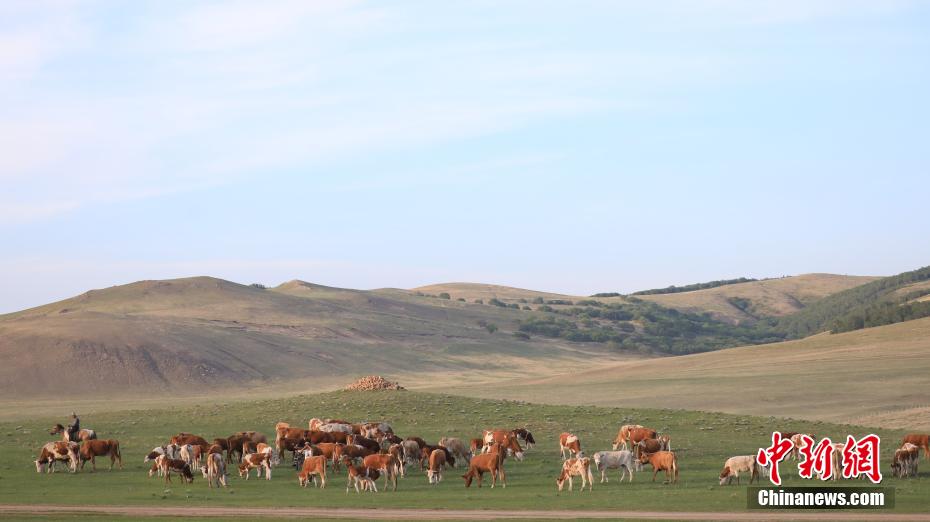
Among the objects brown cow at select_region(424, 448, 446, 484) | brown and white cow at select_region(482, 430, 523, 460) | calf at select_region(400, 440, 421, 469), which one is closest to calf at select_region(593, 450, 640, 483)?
brown and white cow at select_region(482, 430, 523, 460)

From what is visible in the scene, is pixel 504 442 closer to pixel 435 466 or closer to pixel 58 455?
pixel 435 466

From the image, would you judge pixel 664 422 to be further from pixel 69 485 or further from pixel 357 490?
pixel 69 485

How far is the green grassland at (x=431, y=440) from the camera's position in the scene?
2594 cm

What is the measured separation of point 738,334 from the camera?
174m

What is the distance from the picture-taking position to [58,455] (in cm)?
3222

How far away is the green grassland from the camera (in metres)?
25.9

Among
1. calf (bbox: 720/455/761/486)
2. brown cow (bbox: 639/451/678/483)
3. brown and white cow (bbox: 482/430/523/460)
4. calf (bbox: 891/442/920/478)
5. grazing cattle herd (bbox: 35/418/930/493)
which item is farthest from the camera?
brown and white cow (bbox: 482/430/523/460)

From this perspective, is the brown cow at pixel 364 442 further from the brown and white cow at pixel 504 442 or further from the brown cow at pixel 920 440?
the brown cow at pixel 920 440

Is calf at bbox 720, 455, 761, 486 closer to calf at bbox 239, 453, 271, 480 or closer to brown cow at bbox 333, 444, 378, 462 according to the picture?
brown cow at bbox 333, 444, 378, 462

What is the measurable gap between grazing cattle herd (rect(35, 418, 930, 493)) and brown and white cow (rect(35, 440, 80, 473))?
29 mm

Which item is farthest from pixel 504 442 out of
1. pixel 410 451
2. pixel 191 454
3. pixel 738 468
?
pixel 191 454

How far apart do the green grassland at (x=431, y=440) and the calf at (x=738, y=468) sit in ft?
1.54

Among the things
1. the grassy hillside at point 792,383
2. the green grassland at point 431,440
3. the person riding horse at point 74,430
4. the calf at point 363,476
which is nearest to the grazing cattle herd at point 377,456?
the calf at point 363,476

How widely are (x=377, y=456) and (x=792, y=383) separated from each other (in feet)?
131
